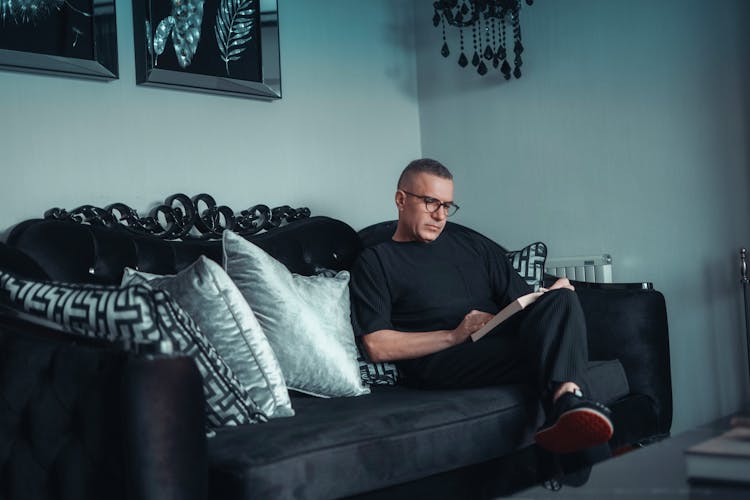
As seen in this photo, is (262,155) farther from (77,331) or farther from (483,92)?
(77,331)

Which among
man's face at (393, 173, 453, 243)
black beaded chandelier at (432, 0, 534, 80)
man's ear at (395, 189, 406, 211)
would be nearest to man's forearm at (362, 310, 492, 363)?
man's face at (393, 173, 453, 243)

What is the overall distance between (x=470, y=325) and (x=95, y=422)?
1.22 m

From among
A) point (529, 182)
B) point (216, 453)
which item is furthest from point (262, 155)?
point (216, 453)

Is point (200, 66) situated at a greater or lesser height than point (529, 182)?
greater

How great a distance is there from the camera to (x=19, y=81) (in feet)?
7.75

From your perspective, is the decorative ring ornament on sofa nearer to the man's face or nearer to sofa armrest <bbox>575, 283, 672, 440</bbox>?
the man's face

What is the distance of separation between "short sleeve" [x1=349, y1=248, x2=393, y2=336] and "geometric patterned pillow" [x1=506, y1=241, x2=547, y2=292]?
52cm

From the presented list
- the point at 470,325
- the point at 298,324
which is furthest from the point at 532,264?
the point at 298,324

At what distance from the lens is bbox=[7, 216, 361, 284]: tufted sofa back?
2137 mm

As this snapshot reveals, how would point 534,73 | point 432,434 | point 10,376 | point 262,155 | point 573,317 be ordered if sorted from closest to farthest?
1. point 10,376
2. point 432,434
3. point 573,317
4. point 262,155
5. point 534,73

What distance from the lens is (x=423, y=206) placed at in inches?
102

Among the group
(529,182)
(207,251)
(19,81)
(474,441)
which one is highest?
(19,81)

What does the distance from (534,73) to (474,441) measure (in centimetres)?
191

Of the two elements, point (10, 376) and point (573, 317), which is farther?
point (573, 317)
